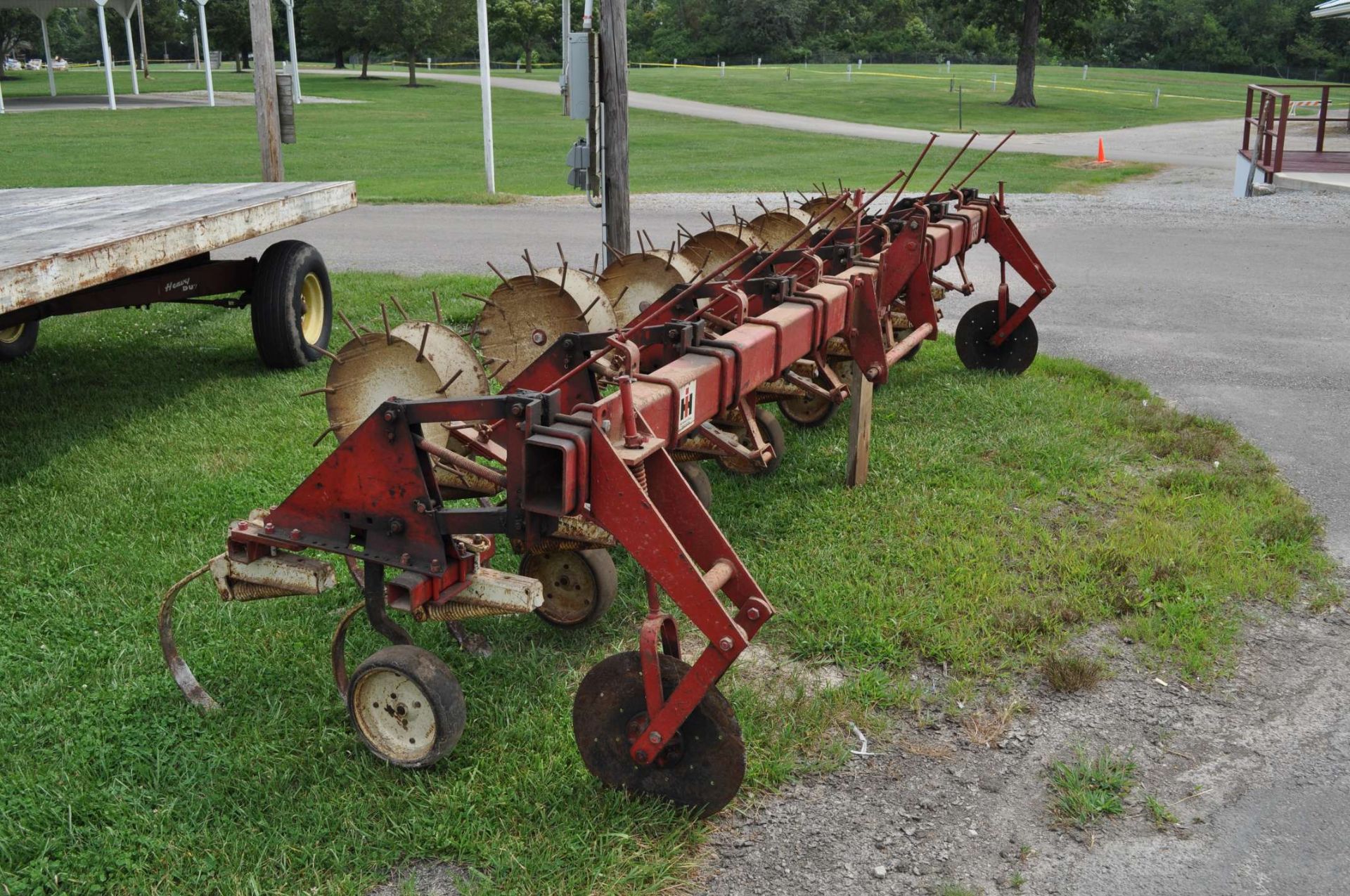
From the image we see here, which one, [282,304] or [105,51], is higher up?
[105,51]

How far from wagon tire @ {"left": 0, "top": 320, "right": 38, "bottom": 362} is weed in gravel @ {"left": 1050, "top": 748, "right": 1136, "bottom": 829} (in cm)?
788

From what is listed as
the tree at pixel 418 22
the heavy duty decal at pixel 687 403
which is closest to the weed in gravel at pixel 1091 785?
the heavy duty decal at pixel 687 403

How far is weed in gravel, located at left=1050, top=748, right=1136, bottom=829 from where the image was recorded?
3605 mm

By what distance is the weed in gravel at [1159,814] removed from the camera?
3551 millimetres

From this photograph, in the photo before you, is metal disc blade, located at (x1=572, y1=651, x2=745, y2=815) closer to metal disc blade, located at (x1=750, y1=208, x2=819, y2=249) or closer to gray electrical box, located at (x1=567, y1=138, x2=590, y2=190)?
metal disc blade, located at (x1=750, y1=208, x2=819, y2=249)

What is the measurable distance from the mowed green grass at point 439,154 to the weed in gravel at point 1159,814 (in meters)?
15.2

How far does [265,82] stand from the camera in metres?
13.3

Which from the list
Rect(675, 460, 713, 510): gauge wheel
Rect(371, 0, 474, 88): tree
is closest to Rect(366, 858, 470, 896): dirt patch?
Rect(675, 460, 713, 510): gauge wheel

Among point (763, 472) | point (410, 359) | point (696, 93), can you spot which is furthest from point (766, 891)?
point (696, 93)

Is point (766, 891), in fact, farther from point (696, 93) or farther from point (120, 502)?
point (696, 93)

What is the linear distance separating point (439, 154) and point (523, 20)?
37935 mm

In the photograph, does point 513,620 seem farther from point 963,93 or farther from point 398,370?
point 963,93

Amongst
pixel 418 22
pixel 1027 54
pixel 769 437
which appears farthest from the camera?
pixel 418 22

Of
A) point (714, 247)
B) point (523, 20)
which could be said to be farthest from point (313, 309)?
point (523, 20)
